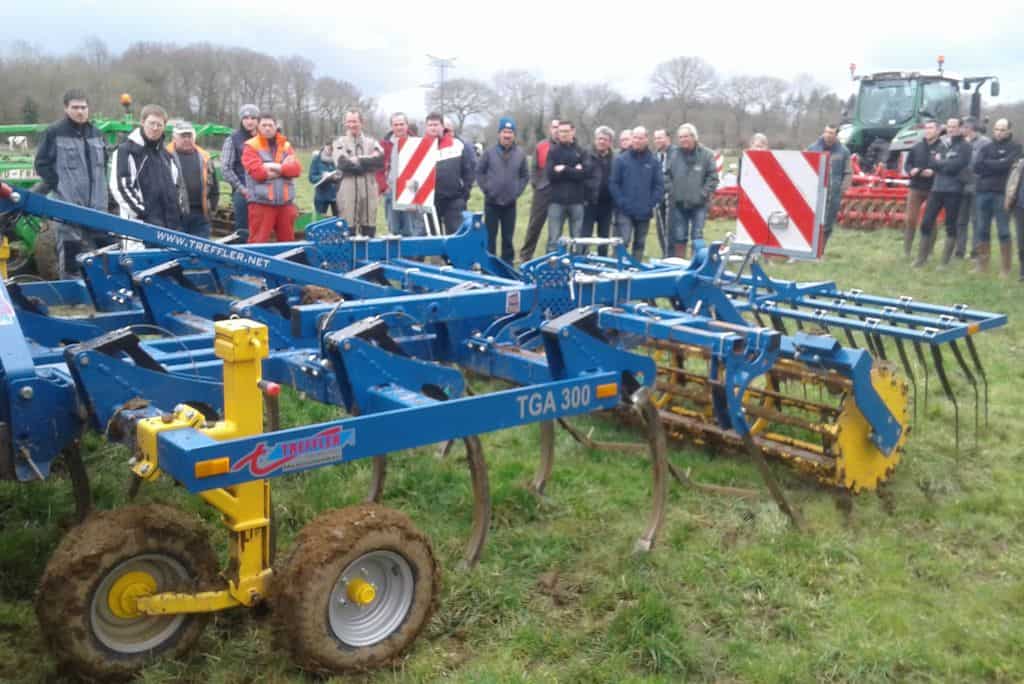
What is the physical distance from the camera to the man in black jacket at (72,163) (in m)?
7.47

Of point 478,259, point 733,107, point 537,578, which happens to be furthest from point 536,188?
point 733,107

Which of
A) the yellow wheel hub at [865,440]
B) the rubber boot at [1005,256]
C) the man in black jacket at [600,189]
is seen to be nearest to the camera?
the yellow wheel hub at [865,440]

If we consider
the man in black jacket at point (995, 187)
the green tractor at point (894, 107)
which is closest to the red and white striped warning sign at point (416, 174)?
the man in black jacket at point (995, 187)

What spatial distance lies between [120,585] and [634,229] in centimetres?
818

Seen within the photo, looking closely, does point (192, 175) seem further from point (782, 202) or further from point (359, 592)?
point (359, 592)

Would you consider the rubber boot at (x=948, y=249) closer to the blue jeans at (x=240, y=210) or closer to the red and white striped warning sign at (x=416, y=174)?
the red and white striped warning sign at (x=416, y=174)

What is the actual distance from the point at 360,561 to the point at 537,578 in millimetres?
1091

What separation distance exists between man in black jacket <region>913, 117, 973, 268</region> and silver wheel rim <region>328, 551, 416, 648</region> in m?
10.6

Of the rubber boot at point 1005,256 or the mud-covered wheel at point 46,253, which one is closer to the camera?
the mud-covered wheel at point 46,253

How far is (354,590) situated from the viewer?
312 centimetres

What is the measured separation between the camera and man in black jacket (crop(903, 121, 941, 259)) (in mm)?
12500

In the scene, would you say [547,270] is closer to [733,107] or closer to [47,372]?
[47,372]

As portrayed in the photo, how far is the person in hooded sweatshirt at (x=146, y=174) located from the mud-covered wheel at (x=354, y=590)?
5.25 meters

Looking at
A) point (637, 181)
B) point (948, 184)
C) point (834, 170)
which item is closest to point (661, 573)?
point (637, 181)
